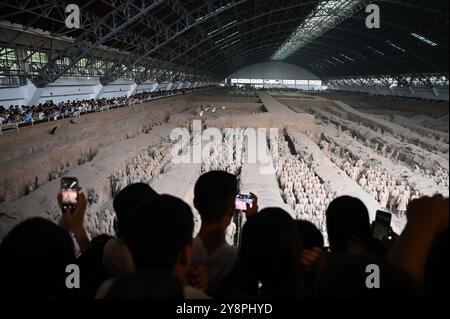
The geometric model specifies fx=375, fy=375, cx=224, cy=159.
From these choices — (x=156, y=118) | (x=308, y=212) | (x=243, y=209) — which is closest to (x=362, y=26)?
(x=156, y=118)

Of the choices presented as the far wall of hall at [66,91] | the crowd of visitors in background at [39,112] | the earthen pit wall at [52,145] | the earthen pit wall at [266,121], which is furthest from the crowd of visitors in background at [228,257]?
the far wall of hall at [66,91]

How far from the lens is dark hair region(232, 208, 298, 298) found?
68.9 inches

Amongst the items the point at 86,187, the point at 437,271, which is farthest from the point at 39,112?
the point at 437,271

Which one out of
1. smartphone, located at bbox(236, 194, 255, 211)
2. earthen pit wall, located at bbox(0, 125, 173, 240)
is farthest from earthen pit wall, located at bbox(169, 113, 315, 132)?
smartphone, located at bbox(236, 194, 255, 211)

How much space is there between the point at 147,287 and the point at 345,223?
147cm

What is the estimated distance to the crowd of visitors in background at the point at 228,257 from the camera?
1.34 meters

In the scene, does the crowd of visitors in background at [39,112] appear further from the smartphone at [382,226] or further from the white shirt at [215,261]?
the smartphone at [382,226]

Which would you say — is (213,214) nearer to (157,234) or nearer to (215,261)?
(215,261)

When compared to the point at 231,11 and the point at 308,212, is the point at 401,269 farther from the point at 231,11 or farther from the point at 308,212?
the point at 231,11

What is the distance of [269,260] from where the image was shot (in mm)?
1764

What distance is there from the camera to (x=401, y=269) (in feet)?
4.37

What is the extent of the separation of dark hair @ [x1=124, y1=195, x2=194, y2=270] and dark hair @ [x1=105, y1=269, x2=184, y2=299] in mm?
278

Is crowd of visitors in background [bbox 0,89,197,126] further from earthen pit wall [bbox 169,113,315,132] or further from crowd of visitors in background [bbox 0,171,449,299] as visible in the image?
crowd of visitors in background [bbox 0,171,449,299]

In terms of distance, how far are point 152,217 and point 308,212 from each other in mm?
5216
